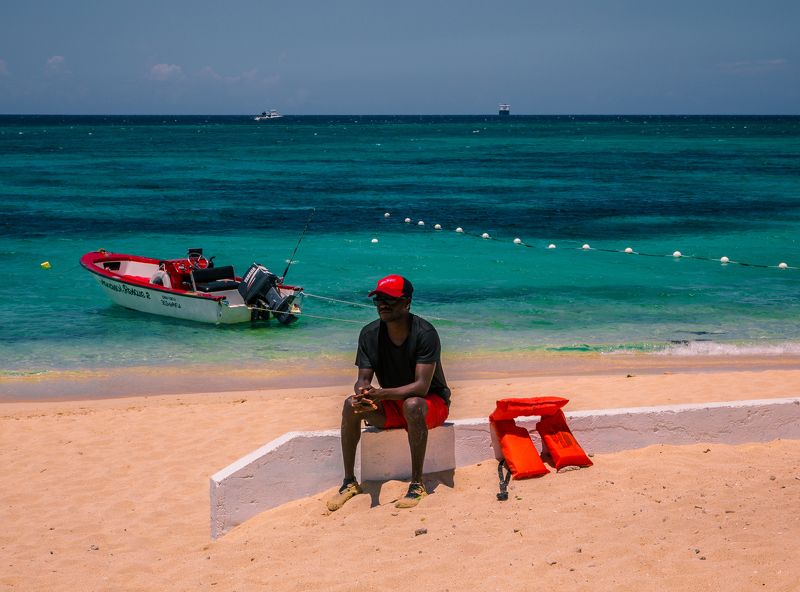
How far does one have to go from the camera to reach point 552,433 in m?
5.79

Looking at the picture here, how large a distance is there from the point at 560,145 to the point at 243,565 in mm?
80524

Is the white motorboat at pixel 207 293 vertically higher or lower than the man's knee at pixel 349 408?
lower

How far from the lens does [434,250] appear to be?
80.3 ft

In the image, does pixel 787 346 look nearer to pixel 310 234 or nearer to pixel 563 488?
pixel 563 488

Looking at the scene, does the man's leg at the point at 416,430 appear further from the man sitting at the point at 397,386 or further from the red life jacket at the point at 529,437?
the red life jacket at the point at 529,437

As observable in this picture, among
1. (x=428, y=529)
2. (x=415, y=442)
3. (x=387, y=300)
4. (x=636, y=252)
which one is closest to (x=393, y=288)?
(x=387, y=300)

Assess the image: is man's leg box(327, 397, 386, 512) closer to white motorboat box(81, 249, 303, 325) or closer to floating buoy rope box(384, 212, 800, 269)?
white motorboat box(81, 249, 303, 325)

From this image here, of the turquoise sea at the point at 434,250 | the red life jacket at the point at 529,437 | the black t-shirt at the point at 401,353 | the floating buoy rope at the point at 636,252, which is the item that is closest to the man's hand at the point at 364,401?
the black t-shirt at the point at 401,353

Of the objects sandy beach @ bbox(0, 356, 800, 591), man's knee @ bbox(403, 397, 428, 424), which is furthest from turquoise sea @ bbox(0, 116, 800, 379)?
man's knee @ bbox(403, 397, 428, 424)

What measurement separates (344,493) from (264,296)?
9724mm

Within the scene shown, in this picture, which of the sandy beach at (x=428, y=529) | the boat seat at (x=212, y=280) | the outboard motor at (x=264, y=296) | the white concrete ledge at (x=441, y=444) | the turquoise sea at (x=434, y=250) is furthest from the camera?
the boat seat at (x=212, y=280)

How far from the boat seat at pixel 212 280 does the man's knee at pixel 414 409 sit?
10217 millimetres

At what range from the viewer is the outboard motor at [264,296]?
14.8 meters

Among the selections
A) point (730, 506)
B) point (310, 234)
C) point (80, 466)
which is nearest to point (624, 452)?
point (730, 506)
